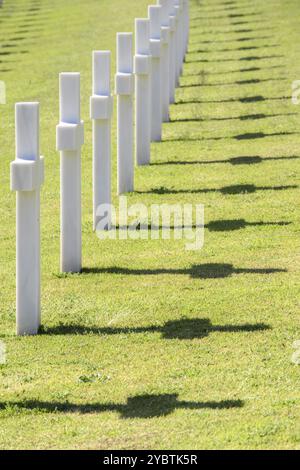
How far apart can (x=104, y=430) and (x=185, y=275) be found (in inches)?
140

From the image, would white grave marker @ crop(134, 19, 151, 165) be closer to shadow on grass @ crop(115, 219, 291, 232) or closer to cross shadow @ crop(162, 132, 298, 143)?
cross shadow @ crop(162, 132, 298, 143)

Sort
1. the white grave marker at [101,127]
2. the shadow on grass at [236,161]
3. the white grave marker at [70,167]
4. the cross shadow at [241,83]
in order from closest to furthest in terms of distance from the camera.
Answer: the white grave marker at [70,167] → the white grave marker at [101,127] → the shadow on grass at [236,161] → the cross shadow at [241,83]

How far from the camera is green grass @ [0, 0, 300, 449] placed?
7305mm

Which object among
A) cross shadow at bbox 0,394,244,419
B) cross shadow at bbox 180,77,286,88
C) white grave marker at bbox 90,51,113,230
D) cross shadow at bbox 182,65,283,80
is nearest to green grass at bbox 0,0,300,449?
cross shadow at bbox 0,394,244,419

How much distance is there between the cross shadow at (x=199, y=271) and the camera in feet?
34.8

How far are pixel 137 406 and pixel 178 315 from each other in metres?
1.89

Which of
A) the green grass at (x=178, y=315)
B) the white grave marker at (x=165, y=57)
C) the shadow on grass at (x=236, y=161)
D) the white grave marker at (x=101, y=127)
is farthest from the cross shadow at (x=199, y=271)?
the white grave marker at (x=165, y=57)

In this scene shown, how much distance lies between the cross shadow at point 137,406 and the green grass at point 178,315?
11 millimetres

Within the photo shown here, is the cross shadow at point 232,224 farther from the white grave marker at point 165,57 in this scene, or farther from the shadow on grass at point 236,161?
the white grave marker at point 165,57

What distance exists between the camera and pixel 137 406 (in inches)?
300

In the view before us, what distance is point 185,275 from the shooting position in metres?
10.6

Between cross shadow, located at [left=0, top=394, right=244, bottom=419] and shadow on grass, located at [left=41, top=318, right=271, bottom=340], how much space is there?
3.99ft

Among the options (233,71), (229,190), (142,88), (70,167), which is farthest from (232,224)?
(233,71)
